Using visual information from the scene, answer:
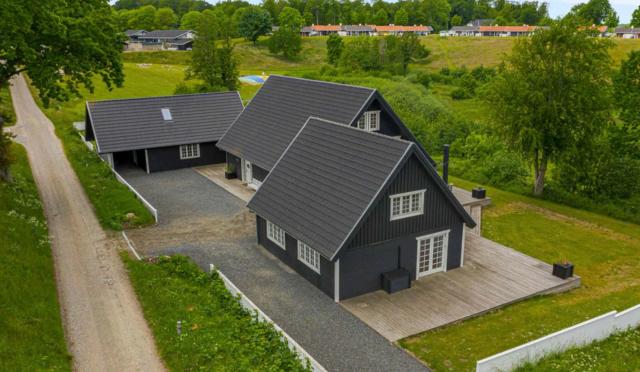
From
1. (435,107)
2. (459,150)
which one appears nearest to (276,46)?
(435,107)

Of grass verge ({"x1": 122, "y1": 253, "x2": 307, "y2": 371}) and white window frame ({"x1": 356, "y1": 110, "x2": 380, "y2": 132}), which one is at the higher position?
white window frame ({"x1": 356, "y1": 110, "x2": 380, "y2": 132})

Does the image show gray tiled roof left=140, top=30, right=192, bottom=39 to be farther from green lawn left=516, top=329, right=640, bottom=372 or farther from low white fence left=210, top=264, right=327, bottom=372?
green lawn left=516, top=329, right=640, bottom=372

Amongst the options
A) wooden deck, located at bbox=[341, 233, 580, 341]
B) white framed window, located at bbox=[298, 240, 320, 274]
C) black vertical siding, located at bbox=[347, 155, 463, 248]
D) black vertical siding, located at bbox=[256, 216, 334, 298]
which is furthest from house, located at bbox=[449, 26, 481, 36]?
white framed window, located at bbox=[298, 240, 320, 274]

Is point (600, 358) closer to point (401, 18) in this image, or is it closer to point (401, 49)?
point (401, 49)

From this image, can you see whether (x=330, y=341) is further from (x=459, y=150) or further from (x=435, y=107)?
(x=435, y=107)

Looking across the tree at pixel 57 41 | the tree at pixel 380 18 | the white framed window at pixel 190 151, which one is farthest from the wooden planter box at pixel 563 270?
the tree at pixel 380 18

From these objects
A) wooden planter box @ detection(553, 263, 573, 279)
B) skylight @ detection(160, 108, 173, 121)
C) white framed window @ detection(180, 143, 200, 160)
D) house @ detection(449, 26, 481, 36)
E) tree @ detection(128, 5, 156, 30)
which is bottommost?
wooden planter box @ detection(553, 263, 573, 279)

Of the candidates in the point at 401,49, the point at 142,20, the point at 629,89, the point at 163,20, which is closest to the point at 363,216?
the point at 629,89
